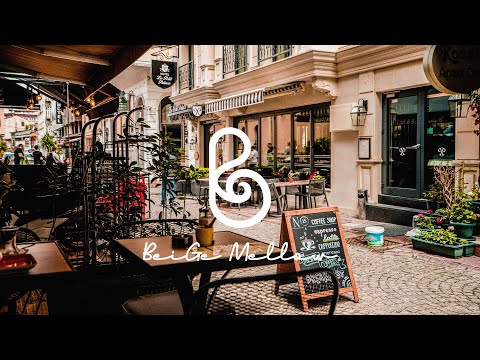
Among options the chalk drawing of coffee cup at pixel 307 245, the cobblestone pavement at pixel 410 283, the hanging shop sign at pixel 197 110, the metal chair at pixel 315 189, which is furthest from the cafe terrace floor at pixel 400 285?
the hanging shop sign at pixel 197 110

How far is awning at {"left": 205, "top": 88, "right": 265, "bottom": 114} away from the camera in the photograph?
38.7ft

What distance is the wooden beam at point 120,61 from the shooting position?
512cm

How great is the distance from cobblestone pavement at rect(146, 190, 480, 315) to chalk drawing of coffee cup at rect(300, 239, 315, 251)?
630mm

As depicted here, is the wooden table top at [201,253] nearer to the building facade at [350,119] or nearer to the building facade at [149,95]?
the building facade at [350,119]

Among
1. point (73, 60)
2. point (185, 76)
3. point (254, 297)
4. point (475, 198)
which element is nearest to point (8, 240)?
point (254, 297)

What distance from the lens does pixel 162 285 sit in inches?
160

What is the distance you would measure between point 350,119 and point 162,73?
5.54 m

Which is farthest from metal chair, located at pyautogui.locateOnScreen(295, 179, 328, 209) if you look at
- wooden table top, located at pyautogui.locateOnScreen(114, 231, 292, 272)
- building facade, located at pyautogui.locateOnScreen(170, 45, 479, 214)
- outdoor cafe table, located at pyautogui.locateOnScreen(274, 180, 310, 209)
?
wooden table top, located at pyautogui.locateOnScreen(114, 231, 292, 272)

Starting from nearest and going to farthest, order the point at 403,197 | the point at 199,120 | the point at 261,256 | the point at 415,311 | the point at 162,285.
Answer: the point at 261,256, the point at 162,285, the point at 415,311, the point at 403,197, the point at 199,120

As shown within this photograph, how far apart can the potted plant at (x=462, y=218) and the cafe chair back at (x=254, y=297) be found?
3189 mm

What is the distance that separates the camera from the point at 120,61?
229 inches
